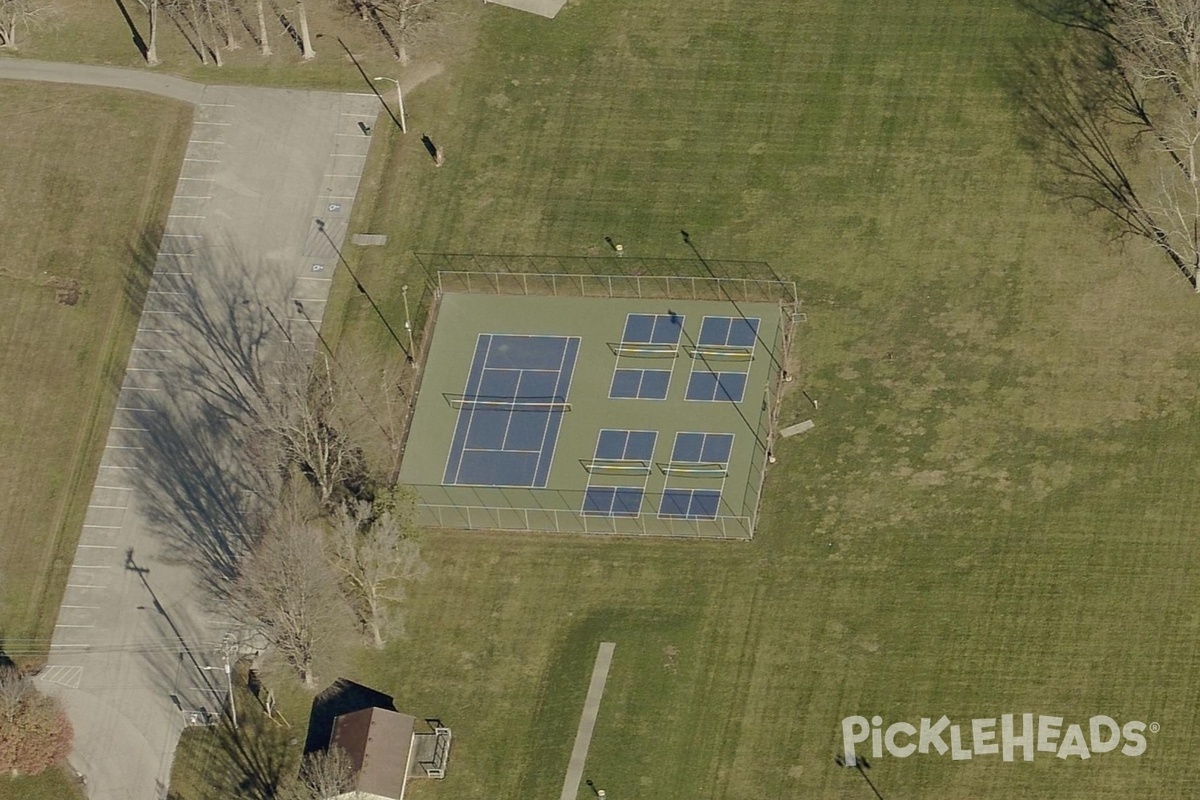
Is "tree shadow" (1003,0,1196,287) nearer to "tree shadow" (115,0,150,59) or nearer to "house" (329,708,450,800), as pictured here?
"house" (329,708,450,800)

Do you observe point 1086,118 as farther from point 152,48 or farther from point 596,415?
point 152,48

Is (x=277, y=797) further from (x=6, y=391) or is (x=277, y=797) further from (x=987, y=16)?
(x=987, y=16)

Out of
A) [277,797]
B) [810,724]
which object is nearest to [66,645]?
[277,797]

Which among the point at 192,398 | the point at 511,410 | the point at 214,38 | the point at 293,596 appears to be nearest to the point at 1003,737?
the point at 511,410

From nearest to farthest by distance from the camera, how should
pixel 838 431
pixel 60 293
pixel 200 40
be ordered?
1. pixel 838 431
2. pixel 60 293
3. pixel 200 40

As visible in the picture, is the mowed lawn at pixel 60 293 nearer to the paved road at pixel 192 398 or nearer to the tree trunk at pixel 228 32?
the paved road at pixel 192 398

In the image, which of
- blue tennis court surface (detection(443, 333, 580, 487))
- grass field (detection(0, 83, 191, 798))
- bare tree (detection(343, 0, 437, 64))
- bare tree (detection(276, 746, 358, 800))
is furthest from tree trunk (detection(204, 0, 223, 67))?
bare tree (detection(276, 746, 358, 800))
